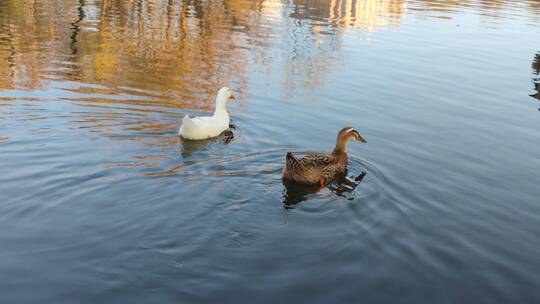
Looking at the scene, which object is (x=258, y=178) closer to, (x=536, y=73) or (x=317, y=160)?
(x=317, y=160)

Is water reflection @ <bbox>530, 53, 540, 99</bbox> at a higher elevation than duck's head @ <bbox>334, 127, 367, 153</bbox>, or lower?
higher

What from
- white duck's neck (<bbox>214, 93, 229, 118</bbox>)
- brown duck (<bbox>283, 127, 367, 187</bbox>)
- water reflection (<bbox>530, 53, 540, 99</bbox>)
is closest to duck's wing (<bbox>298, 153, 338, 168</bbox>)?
brown duck (<bbox>283, 127, 367, 187</bbox>)

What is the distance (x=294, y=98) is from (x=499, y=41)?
1707cm

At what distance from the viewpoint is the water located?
7223 millimetres

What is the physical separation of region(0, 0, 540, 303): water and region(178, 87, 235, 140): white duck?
211 millimetres

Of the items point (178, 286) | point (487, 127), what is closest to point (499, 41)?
point (487, 127)

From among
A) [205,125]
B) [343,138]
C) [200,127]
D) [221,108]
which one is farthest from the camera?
[221,108]

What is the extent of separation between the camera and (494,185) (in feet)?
36.2

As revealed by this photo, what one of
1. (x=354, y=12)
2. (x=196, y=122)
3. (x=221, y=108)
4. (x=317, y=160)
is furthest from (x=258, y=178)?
(x=354, y=12)

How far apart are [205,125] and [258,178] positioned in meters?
2.41

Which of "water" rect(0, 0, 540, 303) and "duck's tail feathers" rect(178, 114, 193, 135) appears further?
"duck's tail feathers" rect(178, 114, 193, 135)

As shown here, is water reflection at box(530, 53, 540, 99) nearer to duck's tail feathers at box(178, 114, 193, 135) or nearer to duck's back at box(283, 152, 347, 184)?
duck's back at box(283, 152, 347, 184)

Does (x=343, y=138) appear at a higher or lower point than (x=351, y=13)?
lower

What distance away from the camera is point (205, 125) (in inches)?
478
